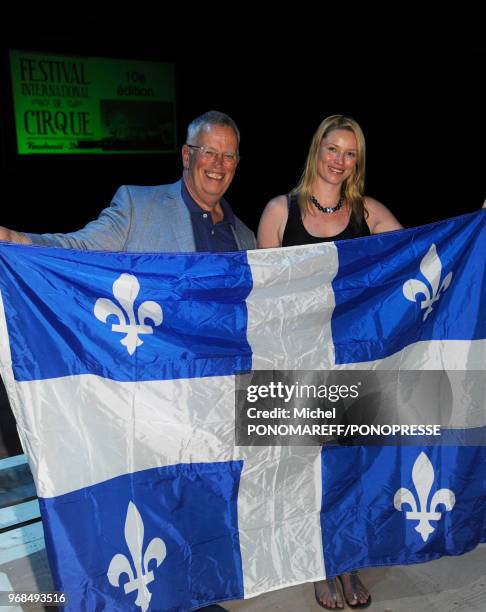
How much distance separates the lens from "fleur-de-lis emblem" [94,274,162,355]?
1.74 m

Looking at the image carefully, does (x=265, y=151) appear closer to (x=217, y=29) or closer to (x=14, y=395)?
(x=217, y=29)

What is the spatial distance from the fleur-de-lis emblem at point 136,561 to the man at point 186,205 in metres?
0.79

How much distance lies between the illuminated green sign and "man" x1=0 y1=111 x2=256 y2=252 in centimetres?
468

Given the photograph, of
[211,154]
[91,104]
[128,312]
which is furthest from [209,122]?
[91,104]

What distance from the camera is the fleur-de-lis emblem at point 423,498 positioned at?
200 centimetres

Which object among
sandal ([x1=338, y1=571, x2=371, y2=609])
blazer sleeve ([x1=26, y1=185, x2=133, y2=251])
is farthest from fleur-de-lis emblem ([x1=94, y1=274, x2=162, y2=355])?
sandal ([x1=338, y1=571, x2=371, y2=609])

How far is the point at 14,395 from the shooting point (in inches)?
66.2

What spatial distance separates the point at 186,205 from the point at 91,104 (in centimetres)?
499

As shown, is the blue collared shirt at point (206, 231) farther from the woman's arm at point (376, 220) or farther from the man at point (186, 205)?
the woman's arm at point (376, 220)

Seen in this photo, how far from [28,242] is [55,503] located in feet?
2.24


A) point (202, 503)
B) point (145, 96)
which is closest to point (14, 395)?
point (202, 503)

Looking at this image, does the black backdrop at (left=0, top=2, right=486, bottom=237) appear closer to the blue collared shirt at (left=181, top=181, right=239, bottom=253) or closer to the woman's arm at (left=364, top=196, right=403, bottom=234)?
the blue collared shirt at (left=181, top=181, right=239, bottom=253)

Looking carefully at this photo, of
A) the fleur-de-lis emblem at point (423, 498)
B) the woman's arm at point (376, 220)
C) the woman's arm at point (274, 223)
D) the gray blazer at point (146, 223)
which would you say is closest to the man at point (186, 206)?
the gray blazer at point (146, 223)

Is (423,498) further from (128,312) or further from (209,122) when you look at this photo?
(209,122)
